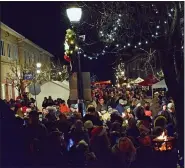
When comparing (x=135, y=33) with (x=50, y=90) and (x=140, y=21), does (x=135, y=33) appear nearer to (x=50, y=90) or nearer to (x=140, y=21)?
(x=140, y=21)

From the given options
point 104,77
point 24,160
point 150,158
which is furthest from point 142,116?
point 104,77

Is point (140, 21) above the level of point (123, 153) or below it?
above

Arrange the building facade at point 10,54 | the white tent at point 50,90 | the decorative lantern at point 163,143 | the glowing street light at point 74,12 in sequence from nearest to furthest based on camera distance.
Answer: the decorative lantern at point 163,143 < the glowing street light at point 74,12 < the white tent at point 50,90 < the building facade at point 10,54

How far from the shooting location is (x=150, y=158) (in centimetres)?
816

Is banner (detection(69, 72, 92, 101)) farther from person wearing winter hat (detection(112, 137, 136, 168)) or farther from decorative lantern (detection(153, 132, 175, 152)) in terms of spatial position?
person wearing winter hat (detection(112, 137, 136, 168))

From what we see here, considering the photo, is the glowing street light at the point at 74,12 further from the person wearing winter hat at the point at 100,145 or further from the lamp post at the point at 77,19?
the person wearing winter hat at the point at 100,145

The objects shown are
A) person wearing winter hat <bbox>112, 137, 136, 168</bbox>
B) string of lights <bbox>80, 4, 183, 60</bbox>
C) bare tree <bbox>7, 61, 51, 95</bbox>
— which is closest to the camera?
string of lights <bbox>80, 4, 183, 60</bbox>

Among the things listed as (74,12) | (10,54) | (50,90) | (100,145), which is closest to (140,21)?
(74,12)

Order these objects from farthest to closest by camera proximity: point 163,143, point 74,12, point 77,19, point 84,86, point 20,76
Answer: point 20,76 → point 84,86 → point 77,19 → point 74,12 → point 163,143

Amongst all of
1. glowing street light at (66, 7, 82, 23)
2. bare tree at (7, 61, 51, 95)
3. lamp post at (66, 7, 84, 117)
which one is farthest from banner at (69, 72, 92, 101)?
bare tree at (7, 61, 51, 95)

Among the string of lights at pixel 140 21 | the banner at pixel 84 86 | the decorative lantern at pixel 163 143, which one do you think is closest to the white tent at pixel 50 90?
the string of lights at pixel 140 21

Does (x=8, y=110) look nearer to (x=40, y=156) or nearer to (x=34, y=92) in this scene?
(x=40, y=156)

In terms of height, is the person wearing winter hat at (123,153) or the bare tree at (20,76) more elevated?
the bare tree at (20,76)

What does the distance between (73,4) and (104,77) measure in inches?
3830
